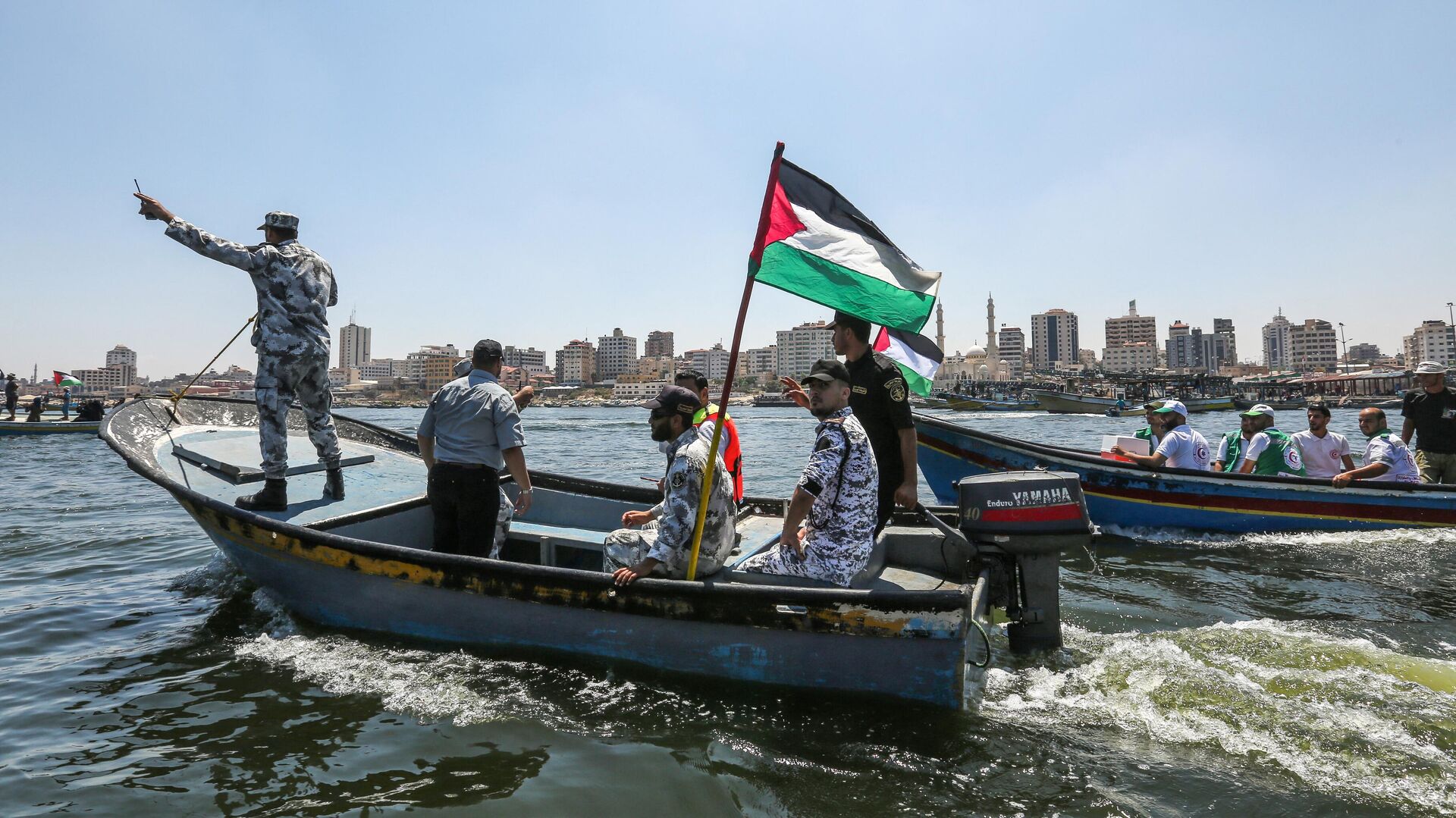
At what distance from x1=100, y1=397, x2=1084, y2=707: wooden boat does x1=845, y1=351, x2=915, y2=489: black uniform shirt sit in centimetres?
56

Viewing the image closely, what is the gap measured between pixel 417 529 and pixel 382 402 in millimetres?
175935

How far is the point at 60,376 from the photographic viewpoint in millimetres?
27422

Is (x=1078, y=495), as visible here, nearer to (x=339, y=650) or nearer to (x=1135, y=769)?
(x=1135, y=769)

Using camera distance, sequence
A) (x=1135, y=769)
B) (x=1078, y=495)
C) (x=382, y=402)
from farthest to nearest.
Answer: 1. (x=382, y=402)
2. (x=1078, y=495)
3. (x=1135, y=769)

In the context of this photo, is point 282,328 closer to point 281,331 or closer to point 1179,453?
point 281,331

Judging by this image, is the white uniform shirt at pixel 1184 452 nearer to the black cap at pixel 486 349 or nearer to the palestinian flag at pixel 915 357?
the palestinian flag at pixel 915 357

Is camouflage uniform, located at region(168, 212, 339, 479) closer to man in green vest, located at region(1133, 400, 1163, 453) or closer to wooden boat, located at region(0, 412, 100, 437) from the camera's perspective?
man in green vest, located at region(1133, 400, 1163, 453)

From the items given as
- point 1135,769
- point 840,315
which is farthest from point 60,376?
point 1135,769

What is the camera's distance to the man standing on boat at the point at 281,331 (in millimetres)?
6035

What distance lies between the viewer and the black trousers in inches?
212

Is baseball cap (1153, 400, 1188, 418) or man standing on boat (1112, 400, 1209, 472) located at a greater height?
baseball cap (1153, 400, 1188, 418)

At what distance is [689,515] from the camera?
454cm

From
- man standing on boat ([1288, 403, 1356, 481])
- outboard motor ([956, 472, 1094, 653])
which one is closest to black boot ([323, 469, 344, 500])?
outboard motor ([956, 472, 1094, 653])

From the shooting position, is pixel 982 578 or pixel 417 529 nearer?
pixel 982 578
